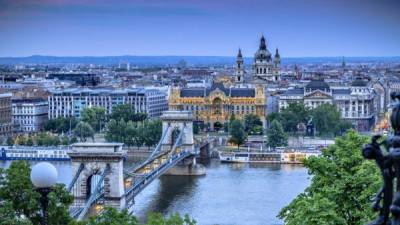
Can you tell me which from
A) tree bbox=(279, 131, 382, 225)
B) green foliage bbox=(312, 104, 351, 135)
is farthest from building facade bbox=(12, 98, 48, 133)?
tree bbox=(279, 131, 382, 225)

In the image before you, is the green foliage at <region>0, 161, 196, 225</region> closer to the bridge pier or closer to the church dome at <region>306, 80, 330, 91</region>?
the bridge pier

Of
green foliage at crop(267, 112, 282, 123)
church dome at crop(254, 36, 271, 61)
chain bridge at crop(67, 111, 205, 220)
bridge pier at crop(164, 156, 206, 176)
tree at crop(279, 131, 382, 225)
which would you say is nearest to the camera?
tree at crop(279, 131, 382, 225)

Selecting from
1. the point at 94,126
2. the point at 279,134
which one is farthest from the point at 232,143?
the point at 94,126

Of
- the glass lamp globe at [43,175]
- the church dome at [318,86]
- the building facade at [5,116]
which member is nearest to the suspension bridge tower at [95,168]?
the glass lamp globe at [43,175]

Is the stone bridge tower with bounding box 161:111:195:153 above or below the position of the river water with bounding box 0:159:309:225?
above

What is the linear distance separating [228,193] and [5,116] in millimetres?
26823

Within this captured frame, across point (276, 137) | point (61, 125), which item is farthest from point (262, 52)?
point (276, 137)

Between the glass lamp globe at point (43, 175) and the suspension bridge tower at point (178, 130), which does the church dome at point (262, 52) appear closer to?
the suspension bridge tower at point (178, 130)

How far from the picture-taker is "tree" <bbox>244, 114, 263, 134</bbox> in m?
47.3

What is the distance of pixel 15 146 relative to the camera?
1550 inches

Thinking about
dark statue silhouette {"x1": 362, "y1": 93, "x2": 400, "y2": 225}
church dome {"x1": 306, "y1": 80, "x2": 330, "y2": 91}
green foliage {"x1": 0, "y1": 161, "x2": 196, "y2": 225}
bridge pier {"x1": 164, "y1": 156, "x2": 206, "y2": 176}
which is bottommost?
bridge pier {"x1": 164, "y1": 156, "x2": 206, "y2": 176}

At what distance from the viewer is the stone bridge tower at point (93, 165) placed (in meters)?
20.7

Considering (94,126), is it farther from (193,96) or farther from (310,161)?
(310,161)

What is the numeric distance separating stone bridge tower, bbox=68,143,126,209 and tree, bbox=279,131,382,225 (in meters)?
9.38
